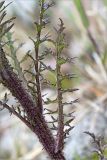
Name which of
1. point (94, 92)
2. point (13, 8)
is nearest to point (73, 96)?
point (94, 92)

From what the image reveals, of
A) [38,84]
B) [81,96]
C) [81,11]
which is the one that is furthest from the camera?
[81,96]

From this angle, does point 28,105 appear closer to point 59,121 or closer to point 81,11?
point 59,121

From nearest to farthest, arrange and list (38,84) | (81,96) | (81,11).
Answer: (38,84)
(81,11)
(81,96)

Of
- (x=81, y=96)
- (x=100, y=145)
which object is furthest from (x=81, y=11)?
(x=100, y=145)

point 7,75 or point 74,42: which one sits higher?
point 7,75

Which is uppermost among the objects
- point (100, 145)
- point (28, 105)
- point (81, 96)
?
point (28, 105)

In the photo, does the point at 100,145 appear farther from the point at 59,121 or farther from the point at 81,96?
the point at 81,96

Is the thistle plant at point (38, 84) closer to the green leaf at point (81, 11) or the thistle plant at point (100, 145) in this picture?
the thistle plant at point (100, 145)

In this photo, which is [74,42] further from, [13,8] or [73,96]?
[73,96]

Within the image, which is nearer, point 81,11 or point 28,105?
point 28,105

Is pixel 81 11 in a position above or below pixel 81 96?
above

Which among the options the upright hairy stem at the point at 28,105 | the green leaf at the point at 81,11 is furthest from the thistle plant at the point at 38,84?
the green leaf at the point at 81,11
